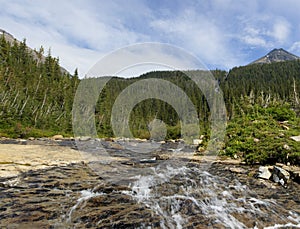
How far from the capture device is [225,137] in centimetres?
2252

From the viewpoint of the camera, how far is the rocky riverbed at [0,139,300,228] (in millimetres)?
6543

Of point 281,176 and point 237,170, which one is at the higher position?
point 281,176

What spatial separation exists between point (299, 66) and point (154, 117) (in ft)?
389

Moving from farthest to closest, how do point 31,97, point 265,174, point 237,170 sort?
1. point 31,97
2. point 237,170
3. point 265,174

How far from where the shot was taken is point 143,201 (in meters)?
8.02

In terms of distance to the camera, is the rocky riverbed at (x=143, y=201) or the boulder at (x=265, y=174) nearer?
the rocky riverbed at (x=143, y=201)

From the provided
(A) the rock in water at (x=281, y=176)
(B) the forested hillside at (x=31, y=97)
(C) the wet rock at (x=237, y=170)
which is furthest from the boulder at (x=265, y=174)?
(B) the forested hillside at (x=31, y=97)

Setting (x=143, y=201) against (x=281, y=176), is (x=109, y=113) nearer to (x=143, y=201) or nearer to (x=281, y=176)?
(x=281, y=176)

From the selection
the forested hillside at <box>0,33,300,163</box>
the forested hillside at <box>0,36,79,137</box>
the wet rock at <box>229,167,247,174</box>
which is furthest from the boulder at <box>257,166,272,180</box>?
the forested hillside at <box>0,36,79,137</box>

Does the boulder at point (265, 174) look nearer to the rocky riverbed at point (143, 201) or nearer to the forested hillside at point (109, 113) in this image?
the rocky riverbed at point (143, 201)

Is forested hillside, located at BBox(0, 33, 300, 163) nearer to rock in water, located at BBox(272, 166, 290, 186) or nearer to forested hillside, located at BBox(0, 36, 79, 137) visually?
forested hillside, located at BBox(0, 36, 79, 137)

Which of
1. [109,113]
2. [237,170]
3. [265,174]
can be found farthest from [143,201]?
[109,113]

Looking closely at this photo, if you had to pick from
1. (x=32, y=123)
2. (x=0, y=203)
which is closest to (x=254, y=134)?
(x=0, y=203)

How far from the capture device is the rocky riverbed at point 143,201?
258 inches
